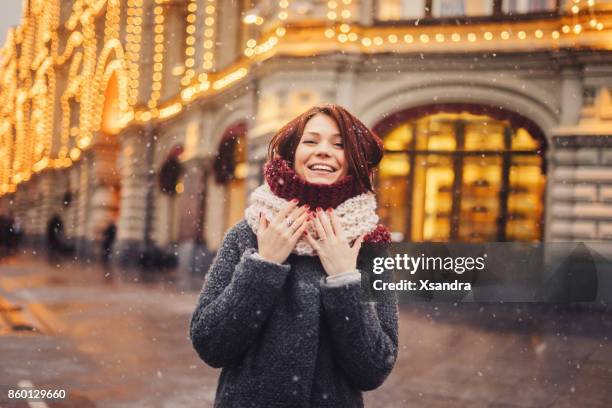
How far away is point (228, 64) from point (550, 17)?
2.86m

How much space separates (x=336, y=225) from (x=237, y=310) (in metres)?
0.33

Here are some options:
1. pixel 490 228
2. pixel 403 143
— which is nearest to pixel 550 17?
pixel 403 143

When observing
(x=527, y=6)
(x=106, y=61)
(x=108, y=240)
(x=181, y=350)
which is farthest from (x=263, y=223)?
(x=527, y=6)

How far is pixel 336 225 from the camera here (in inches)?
64.9

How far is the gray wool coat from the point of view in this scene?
1.59 meters

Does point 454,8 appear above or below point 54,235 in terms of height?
above

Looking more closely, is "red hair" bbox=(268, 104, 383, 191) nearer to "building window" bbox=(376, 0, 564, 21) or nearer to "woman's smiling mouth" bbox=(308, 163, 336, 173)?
"woman's smiling mouth" bbox=(308, 163, 336, 173)

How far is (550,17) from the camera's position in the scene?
5523 mm

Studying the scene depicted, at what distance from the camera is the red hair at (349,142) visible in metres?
1.69

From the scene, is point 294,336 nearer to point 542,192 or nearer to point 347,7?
point 542,192

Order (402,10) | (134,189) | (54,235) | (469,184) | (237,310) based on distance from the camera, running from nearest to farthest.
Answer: (237,310) → (469,184) → (134,189) → (54,235) → (402,10)

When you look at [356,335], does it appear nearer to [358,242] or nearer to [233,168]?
[358,242]

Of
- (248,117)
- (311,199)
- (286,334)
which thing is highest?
(248,117)

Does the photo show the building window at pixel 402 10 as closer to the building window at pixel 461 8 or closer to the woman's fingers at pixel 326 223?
the building window at pixel 461 8
